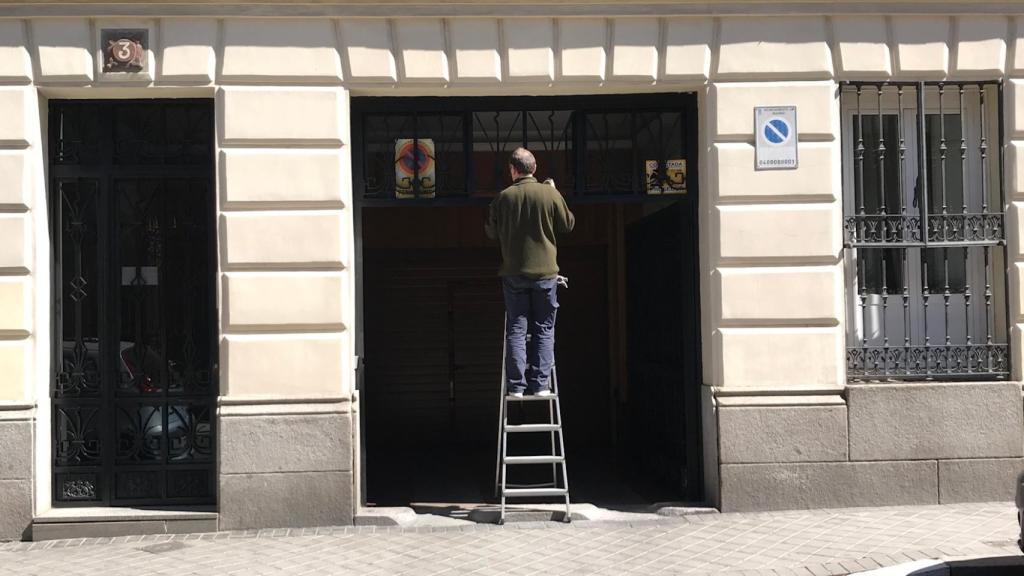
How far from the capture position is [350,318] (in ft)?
29.7

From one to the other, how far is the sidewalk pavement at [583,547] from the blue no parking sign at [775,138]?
2.86 meters

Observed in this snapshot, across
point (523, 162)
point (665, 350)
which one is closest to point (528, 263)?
point (523, 162)

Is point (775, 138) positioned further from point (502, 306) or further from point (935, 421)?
point (502, 306)

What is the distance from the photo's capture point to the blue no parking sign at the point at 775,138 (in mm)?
9148

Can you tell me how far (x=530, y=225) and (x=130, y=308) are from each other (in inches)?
133

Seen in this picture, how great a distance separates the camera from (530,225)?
9.05 m

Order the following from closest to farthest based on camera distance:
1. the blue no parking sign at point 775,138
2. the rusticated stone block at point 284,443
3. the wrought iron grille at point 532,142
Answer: the rusticated stone block at point 284,443, the blue no parking sign at point 775,138, the wrought iron grille at point 532,142

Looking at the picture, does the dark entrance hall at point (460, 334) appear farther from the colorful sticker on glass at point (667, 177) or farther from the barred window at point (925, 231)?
the barred window at point (925, 231)

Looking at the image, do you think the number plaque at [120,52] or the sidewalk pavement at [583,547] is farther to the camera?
the number plaque at [120,52]

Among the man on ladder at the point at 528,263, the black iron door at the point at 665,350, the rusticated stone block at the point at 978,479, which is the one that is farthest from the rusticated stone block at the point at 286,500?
the rusticated stone block at the point at 978,479

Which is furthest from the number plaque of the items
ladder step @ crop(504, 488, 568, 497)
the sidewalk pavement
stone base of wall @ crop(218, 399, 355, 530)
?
ladder step @ crop(504, 488, 568, 497)

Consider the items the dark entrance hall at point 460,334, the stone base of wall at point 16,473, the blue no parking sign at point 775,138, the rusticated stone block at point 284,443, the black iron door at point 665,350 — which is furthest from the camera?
the dark entrance hall at point 460,334

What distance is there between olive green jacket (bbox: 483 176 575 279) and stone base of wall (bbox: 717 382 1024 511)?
189cm

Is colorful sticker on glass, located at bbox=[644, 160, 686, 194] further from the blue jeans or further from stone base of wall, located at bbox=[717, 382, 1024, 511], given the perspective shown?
stone base of wall, located at bbox=[717, 382, 1024, 511]
